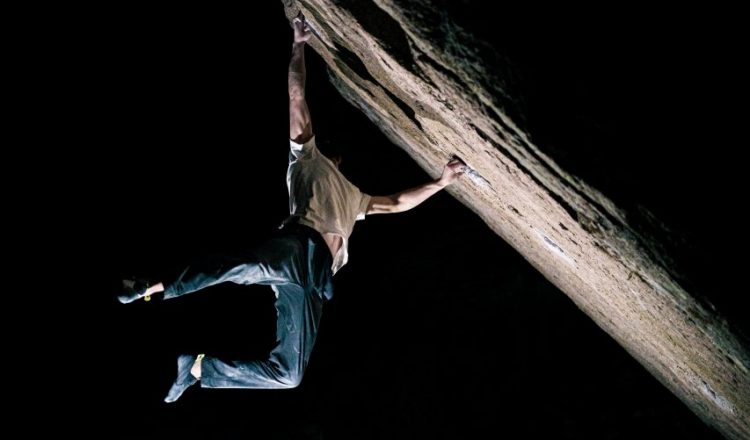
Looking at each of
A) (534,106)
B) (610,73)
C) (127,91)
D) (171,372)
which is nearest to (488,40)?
(534,106)

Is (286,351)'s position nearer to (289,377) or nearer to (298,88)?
(289,377)

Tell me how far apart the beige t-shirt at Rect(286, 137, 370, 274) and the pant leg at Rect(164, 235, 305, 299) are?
0.92ft

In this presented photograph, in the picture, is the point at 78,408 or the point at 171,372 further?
the point at 171,372

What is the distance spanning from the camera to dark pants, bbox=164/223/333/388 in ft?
9.04

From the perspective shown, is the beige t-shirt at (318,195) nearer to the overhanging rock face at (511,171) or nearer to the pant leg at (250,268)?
the pant leg at (250,268)

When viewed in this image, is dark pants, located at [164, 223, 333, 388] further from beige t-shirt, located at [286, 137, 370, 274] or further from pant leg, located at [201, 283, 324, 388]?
beige t-shirt, located at [286, 137, 370, 274]

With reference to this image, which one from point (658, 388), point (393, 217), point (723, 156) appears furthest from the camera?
point (393, 217)

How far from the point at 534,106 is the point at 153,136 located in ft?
25.0

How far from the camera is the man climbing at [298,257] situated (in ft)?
9.57

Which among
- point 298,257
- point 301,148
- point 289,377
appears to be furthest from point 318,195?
point 289,377

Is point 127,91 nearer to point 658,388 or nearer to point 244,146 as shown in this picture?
point 244,146

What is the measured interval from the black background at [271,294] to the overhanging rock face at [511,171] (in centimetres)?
292

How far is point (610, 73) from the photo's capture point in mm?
1458

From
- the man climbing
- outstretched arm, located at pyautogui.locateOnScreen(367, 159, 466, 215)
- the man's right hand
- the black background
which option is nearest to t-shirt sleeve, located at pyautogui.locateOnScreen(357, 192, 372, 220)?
outstretched arm, located at pyautogui.locateOnScreen(367, 159, 466, 215)
